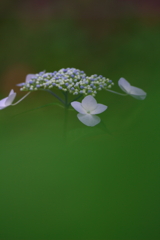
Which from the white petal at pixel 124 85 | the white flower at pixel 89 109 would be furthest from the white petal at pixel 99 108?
the white petal at pixel 124 85

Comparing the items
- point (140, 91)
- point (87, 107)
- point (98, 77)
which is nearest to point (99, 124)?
point (87, 107)

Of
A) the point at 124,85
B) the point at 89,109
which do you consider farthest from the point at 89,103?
the point at 124,85

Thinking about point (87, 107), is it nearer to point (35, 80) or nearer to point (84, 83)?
point (84, 83)

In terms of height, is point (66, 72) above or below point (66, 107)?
above

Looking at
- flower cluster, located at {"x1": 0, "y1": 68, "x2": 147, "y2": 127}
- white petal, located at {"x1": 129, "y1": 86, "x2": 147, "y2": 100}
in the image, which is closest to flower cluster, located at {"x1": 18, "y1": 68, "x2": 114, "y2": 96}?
flower cluster, located at {"x1": 0, "y1": 68, "x2": 147, "y2": 127}

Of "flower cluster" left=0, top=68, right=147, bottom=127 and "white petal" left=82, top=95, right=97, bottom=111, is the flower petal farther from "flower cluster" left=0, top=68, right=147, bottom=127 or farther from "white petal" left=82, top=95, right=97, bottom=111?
"white petal" left=82, top=95, right=97, bottom=111
